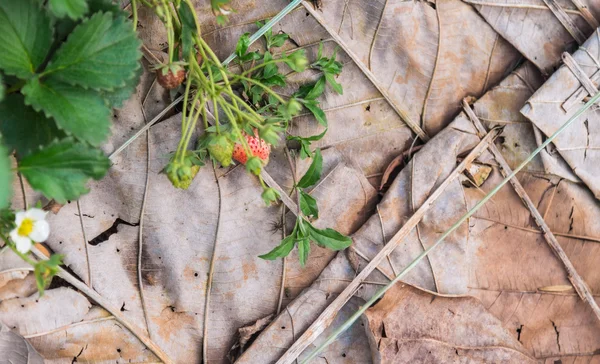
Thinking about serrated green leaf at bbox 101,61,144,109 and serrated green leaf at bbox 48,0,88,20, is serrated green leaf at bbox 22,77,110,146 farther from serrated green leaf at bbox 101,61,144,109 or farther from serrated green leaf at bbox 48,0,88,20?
serrated green leaf at bbox 48,0,88,20

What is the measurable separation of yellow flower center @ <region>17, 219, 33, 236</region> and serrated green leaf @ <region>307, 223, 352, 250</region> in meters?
0.93

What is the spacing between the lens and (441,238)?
2.26 m

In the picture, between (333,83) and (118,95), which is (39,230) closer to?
(118,95)

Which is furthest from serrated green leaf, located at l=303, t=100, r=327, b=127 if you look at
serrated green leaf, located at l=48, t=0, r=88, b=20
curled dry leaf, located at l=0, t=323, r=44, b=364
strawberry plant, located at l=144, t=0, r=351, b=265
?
curled dry leaf, located at l=0, t=323, r=44, b=364

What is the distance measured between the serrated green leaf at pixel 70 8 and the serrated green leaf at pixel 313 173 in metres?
0.88

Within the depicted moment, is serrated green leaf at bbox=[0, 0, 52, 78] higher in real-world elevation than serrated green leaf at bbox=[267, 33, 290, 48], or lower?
higher

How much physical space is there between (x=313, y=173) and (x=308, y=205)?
0.12 meters

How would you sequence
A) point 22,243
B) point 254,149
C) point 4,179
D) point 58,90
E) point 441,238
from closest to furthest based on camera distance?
point 4,179 < point 22,243 < point 58,90 < point 254,149 < point 441,238

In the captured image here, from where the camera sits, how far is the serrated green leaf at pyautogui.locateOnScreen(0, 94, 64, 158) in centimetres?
179

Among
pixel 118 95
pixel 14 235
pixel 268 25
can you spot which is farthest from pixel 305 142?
pixel 14 235

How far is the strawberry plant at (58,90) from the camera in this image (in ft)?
5.49

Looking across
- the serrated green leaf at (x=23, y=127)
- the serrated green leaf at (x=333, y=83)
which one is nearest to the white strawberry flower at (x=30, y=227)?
the serrated green leaf at (x=23, y=127)

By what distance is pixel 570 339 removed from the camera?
2.46 m

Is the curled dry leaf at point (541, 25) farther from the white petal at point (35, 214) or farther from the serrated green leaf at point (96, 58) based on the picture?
the white petal at point (35, 214)
